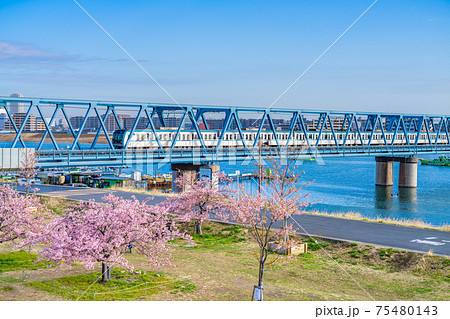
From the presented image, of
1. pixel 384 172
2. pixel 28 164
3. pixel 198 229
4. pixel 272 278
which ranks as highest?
pixel 28 164

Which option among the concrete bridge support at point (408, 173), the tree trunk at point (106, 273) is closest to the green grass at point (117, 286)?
the tree trunk at point (106, 273)

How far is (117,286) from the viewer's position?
1741 centimetres

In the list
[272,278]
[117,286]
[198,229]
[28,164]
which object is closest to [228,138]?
[28,164]

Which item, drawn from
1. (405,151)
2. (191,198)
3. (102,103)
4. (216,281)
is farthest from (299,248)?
(405,151)

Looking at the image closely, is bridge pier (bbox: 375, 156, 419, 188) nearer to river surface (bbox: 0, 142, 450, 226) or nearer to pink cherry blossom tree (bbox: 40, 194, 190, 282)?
river surface (bbox: 0, 142, 450, 226)

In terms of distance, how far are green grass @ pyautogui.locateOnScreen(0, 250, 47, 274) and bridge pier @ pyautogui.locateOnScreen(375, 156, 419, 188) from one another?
7654 cm

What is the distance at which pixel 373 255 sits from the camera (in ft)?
70.1

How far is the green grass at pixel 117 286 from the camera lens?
632 inches

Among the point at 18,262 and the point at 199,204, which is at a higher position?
the point at 199,204

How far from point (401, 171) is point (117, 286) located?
264ft

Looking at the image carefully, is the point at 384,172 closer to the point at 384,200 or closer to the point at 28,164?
the point at 384,200

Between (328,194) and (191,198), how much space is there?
159ft

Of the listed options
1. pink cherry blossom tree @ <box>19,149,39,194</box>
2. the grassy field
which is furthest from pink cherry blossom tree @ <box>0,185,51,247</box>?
pink cherry blossom tree @ <box>19,149,39,194</box>

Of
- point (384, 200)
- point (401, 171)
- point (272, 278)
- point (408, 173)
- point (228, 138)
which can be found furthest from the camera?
point (401, 171)
